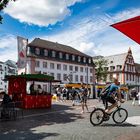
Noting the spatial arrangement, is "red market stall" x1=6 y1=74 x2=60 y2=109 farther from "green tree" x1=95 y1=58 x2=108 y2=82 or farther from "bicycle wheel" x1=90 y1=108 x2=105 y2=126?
"green tree" x1=95 y1=58 x2=108 y2=82

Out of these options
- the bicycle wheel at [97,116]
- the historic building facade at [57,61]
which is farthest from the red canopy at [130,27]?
the historic building facade at [57,61]

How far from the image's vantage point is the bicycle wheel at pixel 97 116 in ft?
39.1

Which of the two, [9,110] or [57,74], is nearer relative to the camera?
[9,110]

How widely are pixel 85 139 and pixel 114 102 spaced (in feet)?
Answer: 12.7

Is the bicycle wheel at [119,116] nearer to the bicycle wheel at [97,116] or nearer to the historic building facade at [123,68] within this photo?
the bicycle wheel at [97,116]

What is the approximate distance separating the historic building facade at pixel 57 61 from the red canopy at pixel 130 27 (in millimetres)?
62716

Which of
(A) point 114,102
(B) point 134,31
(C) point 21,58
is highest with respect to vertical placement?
(C) point 21,58

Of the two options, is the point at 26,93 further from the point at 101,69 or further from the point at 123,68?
the point at 123,68

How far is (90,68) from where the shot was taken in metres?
84.2

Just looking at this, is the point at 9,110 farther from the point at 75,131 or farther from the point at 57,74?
the point at 57,74

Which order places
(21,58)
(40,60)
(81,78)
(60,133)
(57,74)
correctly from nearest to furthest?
(60,133)
(21,58)
(40,60)
(57,74)
(81,78)

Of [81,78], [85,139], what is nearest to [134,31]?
[85,139]

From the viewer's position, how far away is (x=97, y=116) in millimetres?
11930

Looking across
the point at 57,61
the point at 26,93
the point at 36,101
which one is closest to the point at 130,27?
the point at 26,93
